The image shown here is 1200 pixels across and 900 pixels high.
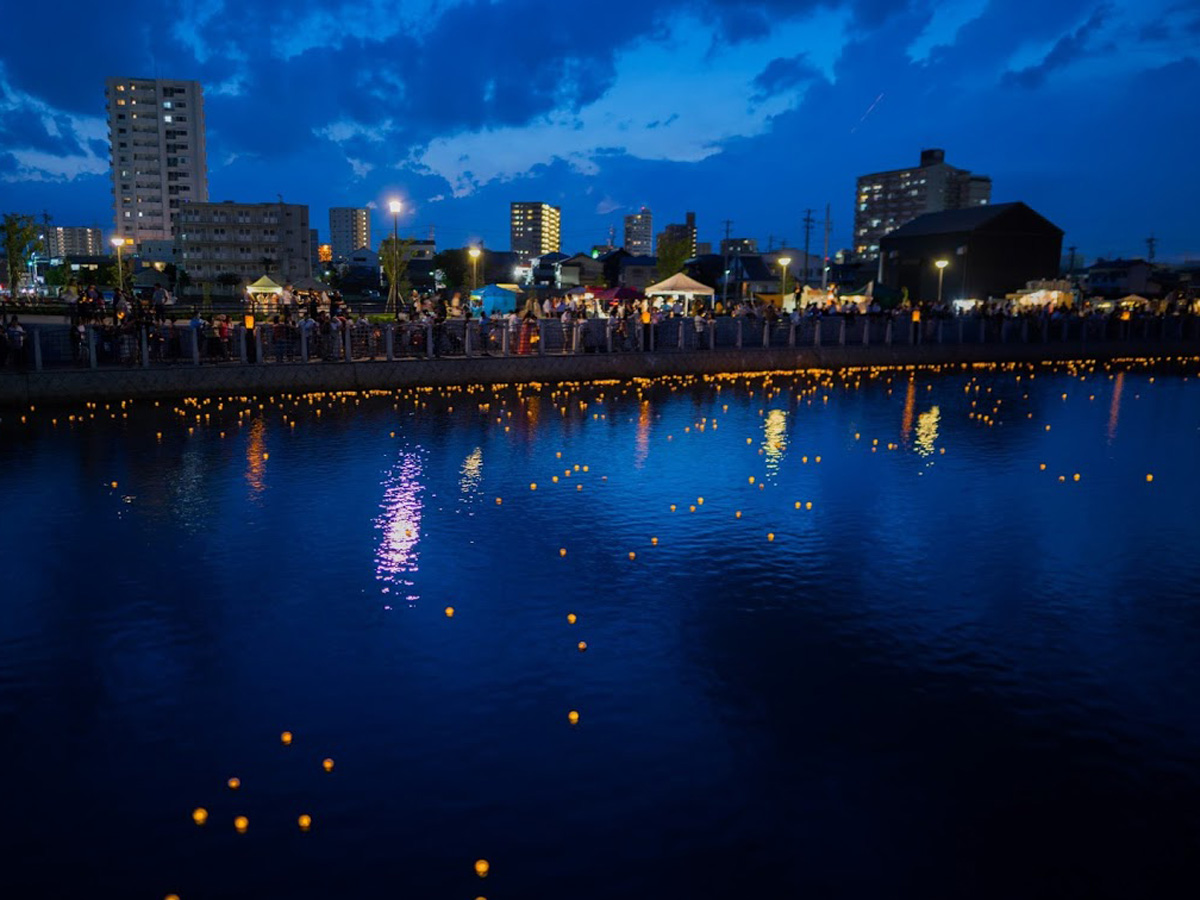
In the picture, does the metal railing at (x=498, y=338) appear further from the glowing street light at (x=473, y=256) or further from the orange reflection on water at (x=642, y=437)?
the glowing street light at (x=473, y=256)

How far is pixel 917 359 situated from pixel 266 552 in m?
29.5

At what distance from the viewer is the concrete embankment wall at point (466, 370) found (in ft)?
69.9

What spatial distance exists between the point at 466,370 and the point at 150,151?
148 m

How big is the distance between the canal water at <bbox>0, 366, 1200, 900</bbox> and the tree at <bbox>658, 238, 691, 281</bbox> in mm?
81429

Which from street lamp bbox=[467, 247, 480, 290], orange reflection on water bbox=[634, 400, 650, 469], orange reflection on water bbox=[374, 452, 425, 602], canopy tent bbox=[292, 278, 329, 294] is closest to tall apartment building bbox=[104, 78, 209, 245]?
street lamp bbox=[467, 247, 480, 290]

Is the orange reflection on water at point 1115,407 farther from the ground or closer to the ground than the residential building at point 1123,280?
closer to the ground

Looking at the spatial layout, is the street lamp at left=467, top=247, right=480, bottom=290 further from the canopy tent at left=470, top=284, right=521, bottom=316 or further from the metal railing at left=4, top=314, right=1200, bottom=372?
the metal railing at left=4, top=314, right=1200, bottom=372

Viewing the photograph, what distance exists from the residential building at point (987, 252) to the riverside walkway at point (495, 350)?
1143 inches

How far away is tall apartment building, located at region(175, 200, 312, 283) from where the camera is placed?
113 meters

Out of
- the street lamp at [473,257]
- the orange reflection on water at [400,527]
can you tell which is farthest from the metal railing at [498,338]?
the street lamp at [473,257]

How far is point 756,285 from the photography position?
91.8 metres

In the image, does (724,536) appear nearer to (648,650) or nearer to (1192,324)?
(648,650)

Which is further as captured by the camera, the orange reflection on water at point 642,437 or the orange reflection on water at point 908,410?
the orange reflection on water at point 908,410

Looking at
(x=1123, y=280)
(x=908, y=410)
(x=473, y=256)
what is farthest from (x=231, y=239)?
(x=908, y=410)
